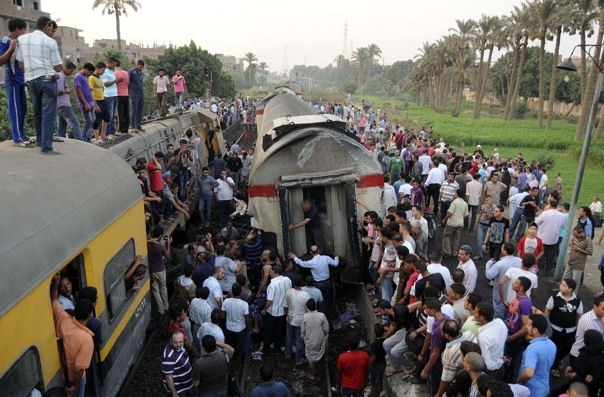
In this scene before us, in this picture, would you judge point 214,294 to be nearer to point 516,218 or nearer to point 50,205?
point 50,205

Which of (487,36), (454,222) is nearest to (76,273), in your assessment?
(454,222)

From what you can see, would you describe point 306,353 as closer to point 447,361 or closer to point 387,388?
point 387,388

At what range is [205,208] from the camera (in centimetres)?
1241

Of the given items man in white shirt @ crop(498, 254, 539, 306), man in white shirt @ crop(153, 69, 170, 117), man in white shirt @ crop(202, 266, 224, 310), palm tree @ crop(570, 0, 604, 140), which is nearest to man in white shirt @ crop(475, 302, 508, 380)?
man in white shirt @ crop(498, 254, 539, 306)

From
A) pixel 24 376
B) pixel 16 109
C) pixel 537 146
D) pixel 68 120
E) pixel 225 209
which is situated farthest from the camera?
pixel 537 146

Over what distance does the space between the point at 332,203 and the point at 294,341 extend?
2.73 m

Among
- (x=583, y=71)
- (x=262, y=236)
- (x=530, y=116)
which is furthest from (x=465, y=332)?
(x=530, y=116)

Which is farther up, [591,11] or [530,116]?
[591,11]

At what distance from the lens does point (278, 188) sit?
29.6 feet

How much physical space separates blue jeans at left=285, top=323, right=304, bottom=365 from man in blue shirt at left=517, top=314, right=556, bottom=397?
342 cm

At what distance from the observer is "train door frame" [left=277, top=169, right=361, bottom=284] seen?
8.95m

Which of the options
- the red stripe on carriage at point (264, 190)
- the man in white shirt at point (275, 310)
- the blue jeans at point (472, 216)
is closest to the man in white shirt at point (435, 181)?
the blue jeans at point (472, 216)

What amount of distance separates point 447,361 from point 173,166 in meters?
7.81

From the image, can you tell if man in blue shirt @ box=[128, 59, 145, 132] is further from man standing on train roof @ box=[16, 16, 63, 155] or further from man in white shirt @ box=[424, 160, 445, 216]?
man in white shirt @ box=[424, 160, 445, 216]
